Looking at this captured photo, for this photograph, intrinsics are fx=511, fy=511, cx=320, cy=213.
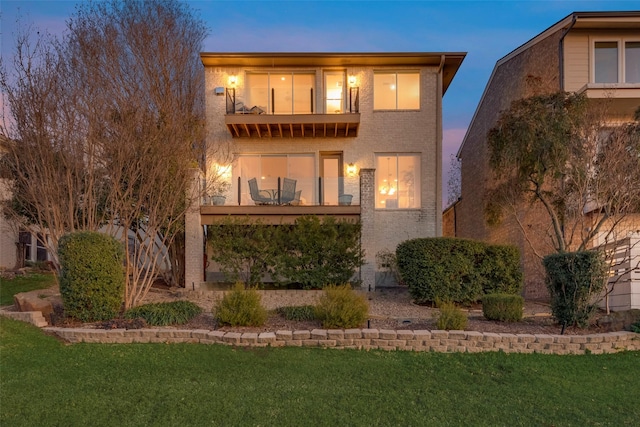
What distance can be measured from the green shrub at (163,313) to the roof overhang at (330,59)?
9.55 metres

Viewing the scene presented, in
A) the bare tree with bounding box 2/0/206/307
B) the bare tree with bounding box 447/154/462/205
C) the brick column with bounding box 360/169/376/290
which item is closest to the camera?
the bare tree with bounding box 2/0/206/307

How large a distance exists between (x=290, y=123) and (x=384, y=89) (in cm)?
359

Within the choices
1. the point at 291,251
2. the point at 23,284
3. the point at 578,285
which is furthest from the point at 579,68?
the point at 23,284

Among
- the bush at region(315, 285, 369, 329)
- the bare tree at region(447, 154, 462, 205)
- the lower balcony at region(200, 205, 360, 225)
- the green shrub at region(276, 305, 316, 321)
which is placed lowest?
the green shrub at region(276, 305, 316, 321)

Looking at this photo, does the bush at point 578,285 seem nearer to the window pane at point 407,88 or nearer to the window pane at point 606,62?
the window pane at point 606,62

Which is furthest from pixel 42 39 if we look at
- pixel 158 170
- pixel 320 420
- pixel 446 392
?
pixel 446 392

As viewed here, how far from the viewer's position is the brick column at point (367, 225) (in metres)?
14.2

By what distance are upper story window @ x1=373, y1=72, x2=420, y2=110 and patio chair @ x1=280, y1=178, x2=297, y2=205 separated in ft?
14.7

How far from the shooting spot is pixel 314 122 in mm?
16156

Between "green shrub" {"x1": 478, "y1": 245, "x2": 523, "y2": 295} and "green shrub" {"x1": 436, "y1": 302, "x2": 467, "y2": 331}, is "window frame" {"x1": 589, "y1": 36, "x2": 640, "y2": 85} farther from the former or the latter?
"green shrub" {"x1": 436, "y1": 302, "x2": 467, "y2": 331}

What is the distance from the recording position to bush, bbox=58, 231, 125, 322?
9.03 meters

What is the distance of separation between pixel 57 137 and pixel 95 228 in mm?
2010

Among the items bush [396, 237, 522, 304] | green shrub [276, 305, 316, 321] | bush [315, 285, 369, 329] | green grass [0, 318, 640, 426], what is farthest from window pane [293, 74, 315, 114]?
green grass [0, 318, 640, 426]

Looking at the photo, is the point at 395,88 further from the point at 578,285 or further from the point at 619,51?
the point at 578,285
